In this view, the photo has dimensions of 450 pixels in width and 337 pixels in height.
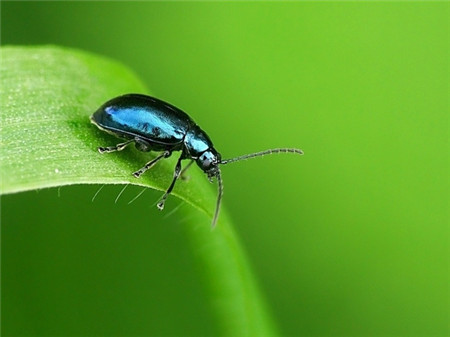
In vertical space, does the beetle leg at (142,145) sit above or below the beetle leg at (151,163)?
above

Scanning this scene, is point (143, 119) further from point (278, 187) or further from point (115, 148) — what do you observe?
point (278, 187)

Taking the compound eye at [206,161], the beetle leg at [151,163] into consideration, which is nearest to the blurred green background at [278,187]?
the beetle leg at [151,163]

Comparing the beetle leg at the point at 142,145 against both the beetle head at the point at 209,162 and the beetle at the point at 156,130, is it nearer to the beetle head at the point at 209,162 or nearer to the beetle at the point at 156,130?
the beetle at the point at 156,130

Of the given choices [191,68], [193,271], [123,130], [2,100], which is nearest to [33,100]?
[2,100]

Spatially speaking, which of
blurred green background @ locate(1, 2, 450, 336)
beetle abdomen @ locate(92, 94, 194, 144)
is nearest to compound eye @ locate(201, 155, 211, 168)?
beetle abdomen @ locate(92, 94, 194, 144)

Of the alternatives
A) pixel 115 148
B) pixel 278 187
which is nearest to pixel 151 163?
pixel 115 148

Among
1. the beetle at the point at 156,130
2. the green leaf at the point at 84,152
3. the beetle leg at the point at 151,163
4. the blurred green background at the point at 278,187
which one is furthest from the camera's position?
the blurred green background at the point at 278,187
